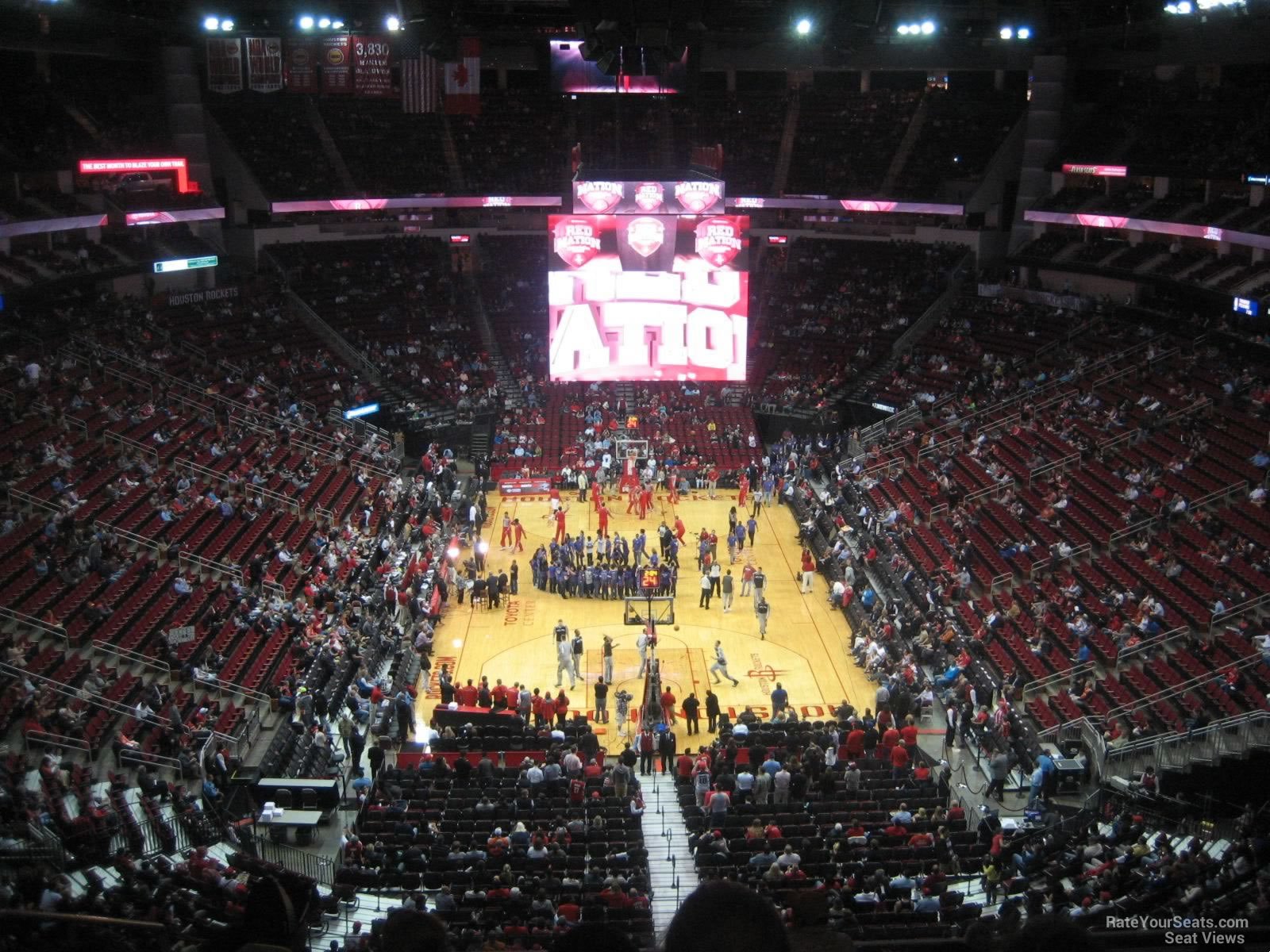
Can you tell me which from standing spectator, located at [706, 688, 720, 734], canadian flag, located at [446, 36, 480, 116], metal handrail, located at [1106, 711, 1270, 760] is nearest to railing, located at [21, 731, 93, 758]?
standing spectator, located at [706, 688, 720, 734]

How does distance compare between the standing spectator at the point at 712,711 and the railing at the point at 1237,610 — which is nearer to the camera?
the railing at the point at 1237,610

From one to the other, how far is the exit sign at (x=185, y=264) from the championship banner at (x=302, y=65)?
22.3ft

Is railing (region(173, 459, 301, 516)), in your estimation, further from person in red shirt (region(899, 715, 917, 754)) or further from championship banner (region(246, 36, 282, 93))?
championship banner (region(246, 36, 282, 93))

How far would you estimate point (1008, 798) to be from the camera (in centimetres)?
2048

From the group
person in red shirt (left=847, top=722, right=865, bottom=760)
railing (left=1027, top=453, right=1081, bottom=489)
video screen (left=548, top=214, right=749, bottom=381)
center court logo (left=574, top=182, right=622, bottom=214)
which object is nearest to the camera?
person in red shirt (left=847, top=722, right=865, bottom=760)

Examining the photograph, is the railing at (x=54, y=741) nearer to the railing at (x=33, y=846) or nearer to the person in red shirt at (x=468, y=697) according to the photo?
the railing at (x=33, y=846)

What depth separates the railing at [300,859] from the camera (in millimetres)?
17734

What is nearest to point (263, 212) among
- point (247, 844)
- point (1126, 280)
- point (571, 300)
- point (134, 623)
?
point (571, 300)

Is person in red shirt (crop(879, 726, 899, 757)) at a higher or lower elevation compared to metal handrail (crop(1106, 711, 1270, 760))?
higher

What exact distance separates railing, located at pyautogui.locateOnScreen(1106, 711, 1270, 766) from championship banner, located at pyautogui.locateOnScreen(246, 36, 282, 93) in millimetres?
34852

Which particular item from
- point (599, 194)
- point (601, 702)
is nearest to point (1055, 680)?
point (601, 702)

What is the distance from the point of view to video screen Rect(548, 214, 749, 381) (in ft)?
123

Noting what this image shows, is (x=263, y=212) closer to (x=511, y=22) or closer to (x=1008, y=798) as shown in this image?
(x=511, y=22)

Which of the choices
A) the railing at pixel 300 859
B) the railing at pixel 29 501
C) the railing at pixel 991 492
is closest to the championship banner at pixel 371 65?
the railing at pixel 29 501
